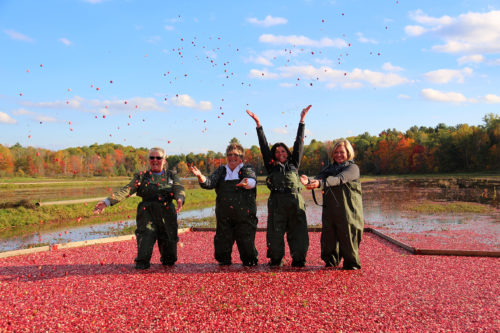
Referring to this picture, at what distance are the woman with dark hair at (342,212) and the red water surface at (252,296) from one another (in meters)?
0.39

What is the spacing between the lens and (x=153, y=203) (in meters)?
6.70

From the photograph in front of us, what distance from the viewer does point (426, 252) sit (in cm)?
805

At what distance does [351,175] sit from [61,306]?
5.20m

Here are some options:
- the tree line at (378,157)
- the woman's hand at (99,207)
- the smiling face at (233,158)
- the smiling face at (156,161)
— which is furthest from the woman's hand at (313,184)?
the tree line at (378,157)

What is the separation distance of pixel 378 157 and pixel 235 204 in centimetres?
9078

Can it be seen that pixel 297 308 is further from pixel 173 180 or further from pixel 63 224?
pixel 63 224

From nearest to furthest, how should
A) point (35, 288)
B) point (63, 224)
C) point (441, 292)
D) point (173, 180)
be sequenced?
1. point (441, 292)
2. point (35, 288)
3. point (173, 180)
4. point (63, 224)

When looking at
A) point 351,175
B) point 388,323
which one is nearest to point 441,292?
point 388,323

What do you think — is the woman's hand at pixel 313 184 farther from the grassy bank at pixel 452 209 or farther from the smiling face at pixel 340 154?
the grassy bank at pixel 452 209

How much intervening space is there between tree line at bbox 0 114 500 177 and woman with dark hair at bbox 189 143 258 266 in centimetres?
4366

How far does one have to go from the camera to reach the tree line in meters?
56.8

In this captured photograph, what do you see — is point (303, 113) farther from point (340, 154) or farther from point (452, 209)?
point (452, 209)

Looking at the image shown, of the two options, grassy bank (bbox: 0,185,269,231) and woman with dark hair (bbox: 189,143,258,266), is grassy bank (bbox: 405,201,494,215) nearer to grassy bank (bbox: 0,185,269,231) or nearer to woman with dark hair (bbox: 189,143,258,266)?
woman with dark hair (bbox: 189,143,258,266)

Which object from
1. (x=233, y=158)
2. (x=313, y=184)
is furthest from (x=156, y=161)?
(x=313, y=184)
